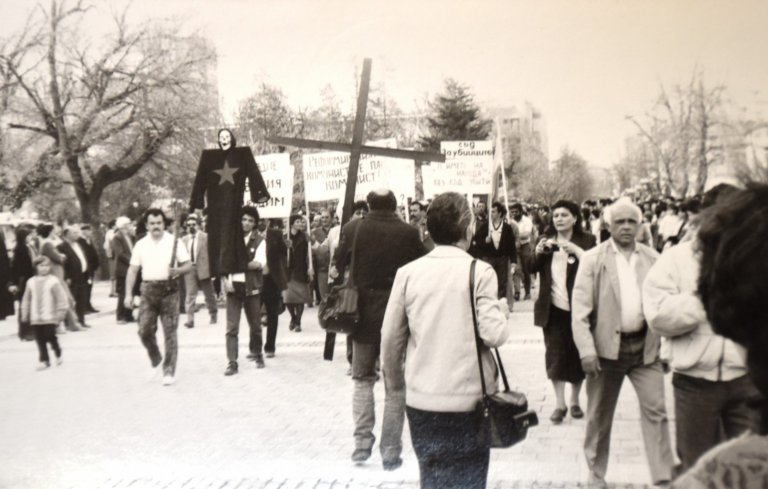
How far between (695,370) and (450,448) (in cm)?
106

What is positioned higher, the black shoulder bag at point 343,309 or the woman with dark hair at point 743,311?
the woman with dark hair at point 743,311

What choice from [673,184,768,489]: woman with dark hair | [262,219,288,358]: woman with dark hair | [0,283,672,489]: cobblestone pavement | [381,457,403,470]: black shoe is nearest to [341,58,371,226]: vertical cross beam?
[0,283,672,489]: cobblestone pavement

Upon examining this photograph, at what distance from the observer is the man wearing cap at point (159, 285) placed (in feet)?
23.2

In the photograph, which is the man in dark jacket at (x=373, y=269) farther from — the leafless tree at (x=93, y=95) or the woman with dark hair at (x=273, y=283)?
the woman with dark hair at (x=273, y=283)

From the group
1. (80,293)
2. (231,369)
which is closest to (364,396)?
(231,369)

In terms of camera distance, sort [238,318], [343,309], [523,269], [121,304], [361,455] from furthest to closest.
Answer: [523,269], [121,304], [238,318], [343,309], [361,455]

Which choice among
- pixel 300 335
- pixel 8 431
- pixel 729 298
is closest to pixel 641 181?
pixel 8 431

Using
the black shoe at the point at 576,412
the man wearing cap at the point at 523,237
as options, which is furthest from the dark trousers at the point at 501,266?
the black shoe at the point at 576,412

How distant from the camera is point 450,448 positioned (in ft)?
11.3

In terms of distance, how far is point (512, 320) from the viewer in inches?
407

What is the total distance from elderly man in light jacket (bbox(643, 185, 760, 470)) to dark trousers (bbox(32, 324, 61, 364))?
4.15 meters

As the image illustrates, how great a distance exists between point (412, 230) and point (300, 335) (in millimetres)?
5672

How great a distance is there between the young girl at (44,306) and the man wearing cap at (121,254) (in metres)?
0.59

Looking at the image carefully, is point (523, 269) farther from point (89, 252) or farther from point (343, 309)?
point (343, 309)
